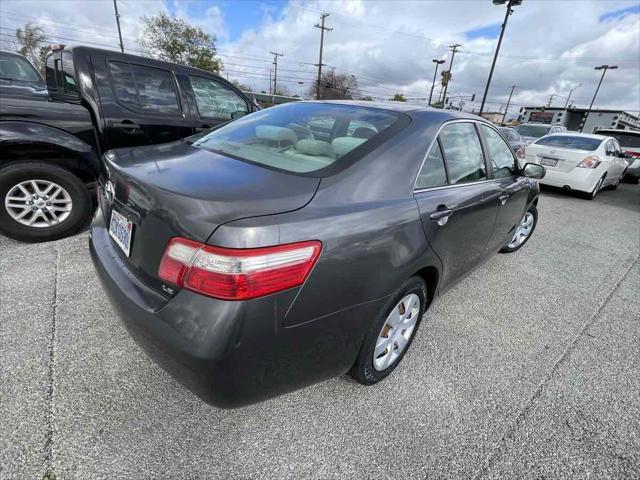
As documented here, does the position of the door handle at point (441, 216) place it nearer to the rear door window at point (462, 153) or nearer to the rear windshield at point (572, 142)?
the rear door window at point (462, 153)

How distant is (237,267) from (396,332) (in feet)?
3.98

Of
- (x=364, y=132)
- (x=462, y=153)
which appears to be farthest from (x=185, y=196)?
(x=462, y=153)

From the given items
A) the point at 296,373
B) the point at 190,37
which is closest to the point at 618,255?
the point at 296,373

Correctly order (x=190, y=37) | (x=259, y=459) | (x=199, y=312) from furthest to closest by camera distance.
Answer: (x=190, y=37) → (x=259, y=459) → (x=199, y=312)

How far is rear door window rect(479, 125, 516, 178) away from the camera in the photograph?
2.76 metres

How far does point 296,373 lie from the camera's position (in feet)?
4.76

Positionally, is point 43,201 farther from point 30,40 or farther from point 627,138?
point 30,40

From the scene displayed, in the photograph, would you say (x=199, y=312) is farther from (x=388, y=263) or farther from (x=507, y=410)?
(x=507, y=410)

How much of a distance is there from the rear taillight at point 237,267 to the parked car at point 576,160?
8195 millimetres

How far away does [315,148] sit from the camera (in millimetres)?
1899

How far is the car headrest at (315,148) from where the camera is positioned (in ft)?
5.89

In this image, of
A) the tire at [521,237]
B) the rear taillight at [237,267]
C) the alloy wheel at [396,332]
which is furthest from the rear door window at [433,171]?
the tire at [521,237]

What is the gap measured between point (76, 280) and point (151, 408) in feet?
5.16

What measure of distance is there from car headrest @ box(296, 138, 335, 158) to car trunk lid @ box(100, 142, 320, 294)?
334 millimetres
